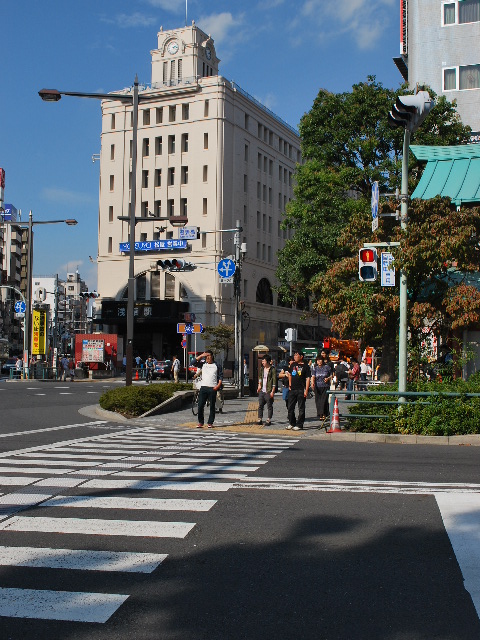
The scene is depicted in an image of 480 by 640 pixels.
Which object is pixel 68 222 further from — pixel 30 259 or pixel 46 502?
pixel 46 502

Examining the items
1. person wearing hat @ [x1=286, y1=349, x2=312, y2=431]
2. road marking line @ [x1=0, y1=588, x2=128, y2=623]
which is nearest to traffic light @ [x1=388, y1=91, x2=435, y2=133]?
person wearing hat @ [x1=286, y1=349, x2=312, y2=431]

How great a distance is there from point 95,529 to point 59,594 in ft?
5.80

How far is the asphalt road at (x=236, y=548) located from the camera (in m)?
→ 4.31

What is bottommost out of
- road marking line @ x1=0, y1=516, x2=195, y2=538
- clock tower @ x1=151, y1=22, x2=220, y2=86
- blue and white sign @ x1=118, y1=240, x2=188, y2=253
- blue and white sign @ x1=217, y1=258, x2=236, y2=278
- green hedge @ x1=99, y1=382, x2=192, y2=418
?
road marking line @ x1=0, y1=516, x2=195, y2=538

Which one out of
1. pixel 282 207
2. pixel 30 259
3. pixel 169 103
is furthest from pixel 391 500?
pixel 282 207

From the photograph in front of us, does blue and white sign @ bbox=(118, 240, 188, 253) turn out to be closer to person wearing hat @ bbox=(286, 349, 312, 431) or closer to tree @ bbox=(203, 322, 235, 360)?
tree @ bbox=(203, 322, 235, 360)

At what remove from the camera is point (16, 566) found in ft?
17.5

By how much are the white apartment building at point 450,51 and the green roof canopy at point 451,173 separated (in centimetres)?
1280

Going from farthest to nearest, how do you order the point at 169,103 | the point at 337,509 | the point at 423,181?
the point at 169,103, the point at 423,181, the point at 337,509

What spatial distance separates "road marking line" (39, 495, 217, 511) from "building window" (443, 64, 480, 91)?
35.2 m

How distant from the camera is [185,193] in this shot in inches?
2505

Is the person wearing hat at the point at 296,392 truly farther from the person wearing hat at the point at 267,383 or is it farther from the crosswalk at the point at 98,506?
the crosswalk at the point at 98,506

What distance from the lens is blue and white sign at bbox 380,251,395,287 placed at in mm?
16516

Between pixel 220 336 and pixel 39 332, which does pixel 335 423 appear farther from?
pixel 220 336
